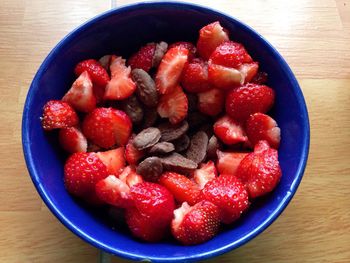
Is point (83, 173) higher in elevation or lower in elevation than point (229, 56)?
lower

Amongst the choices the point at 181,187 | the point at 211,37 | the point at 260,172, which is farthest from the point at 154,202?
the point at 211,37

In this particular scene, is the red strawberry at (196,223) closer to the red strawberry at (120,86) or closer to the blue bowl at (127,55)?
the blue bowl at (127,55)

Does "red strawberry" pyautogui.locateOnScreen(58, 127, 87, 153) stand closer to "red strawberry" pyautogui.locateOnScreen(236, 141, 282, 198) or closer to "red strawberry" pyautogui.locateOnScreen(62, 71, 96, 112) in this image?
"red strawberry" pyautogui.locateOnScreen(62, 71, 96, 112)

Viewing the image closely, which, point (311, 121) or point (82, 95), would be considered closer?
point (82, 95)

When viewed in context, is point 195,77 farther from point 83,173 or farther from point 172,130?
point 83,173

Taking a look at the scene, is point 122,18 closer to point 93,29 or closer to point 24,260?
point 93,29

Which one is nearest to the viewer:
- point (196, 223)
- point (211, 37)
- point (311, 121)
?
point (196, 223)
